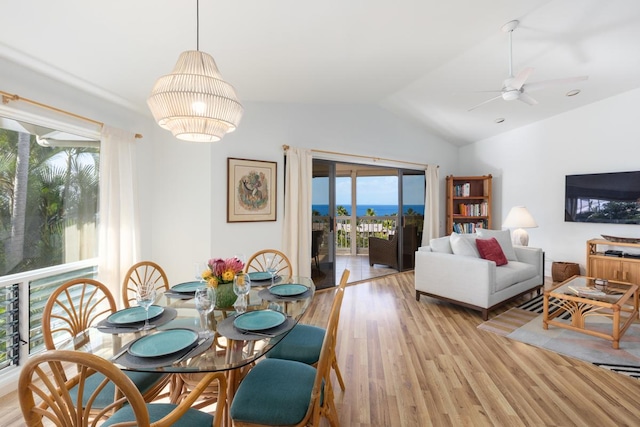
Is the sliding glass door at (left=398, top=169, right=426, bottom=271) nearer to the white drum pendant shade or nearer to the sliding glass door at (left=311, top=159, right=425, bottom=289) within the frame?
the sliding glass door at (left=311, top=159, right=425, bottom=289)

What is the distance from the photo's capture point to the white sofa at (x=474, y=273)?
3543 mm

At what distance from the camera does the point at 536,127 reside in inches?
221

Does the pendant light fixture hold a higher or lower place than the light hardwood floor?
higher

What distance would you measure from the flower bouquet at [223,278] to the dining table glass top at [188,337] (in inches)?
2.3

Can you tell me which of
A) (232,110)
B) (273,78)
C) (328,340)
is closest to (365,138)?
(273,78)

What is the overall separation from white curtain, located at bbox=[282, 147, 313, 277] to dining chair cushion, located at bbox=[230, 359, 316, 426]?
266 cm

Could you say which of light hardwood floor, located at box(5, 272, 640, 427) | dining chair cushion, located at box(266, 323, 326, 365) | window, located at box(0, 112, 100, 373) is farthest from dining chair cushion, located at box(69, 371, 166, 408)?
window, located at box(0, 112, 100, 373)

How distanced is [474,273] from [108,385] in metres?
3.47

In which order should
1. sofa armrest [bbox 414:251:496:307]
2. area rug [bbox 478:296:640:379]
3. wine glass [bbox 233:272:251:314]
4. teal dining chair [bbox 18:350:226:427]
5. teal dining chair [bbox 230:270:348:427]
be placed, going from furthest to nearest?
sofa armrest [bbox 414:251:496:307] → area rug [bbox 478:296:640:379] → wine glass [bbox 233:272:251:314] → teal dining chair [bbox 230:270:348:427] → teal dining chair [bbox 18:350:226:427]

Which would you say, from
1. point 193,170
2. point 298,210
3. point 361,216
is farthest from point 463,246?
point 193,170

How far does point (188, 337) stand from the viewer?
4.80 ft

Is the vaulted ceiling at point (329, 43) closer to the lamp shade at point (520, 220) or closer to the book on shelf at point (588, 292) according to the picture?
the lamp shade at point (520, 220)

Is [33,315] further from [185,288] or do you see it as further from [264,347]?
[264,347]

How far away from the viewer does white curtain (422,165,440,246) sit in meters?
6.21
